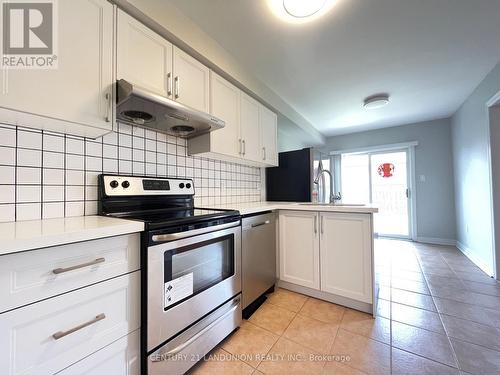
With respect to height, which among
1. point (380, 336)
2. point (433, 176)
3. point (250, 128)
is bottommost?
point (380, 336)

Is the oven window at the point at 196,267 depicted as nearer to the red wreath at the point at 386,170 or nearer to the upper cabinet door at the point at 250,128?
the upper cabinet door at the point at 250,128

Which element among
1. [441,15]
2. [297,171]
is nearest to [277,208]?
[297,171]

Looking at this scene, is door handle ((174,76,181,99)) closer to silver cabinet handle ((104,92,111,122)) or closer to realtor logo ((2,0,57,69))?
silver cabinet handle ((104,92,111,122))

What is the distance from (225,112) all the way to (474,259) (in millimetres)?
3848

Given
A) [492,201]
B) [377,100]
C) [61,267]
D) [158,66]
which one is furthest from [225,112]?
[492,201]

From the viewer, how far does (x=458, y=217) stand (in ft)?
12.0

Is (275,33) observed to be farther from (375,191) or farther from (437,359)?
(375,191)

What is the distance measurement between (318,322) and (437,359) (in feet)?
2.27

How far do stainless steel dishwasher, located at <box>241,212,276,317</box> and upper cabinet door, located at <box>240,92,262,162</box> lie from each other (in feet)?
2.20

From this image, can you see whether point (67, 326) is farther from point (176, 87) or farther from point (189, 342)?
point (176, 87)

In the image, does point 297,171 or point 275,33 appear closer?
point 275,33

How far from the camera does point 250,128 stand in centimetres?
222

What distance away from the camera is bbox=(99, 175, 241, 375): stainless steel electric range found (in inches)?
39.0

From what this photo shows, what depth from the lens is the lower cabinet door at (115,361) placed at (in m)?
0.80
